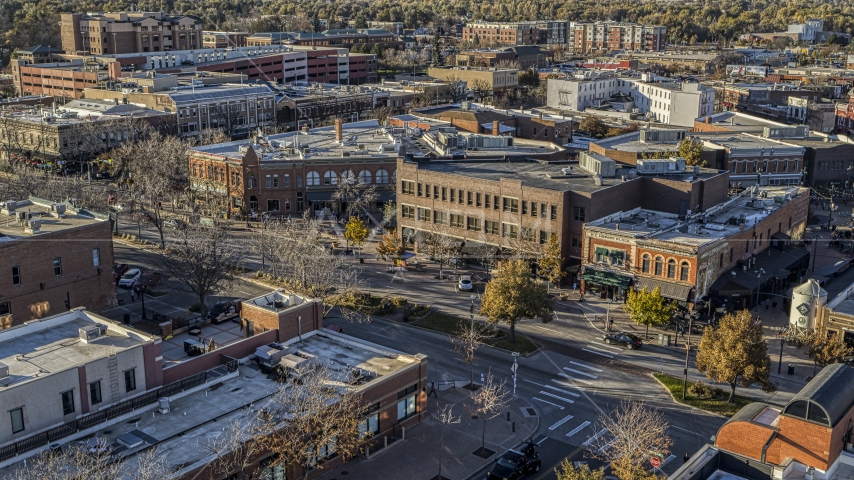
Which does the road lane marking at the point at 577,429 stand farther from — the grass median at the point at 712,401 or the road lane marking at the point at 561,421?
the grass median at the point at 712,401

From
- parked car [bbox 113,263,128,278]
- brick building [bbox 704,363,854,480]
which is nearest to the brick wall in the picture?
parked car [bbox 113,263,128,278]

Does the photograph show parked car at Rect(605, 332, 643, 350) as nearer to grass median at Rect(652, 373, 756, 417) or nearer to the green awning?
grass median at Rect(652, 373, 756, 417)

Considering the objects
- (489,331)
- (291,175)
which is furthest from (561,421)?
(291,175)

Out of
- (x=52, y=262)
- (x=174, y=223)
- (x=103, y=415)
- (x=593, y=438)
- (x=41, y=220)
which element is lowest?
(x=593, y=438)

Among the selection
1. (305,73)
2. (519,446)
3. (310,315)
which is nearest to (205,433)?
(310,315)

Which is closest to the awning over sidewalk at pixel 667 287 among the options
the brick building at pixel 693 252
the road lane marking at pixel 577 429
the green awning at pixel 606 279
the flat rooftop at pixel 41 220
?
the brick building at pixel 693 252

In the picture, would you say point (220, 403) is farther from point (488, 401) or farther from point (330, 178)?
point (330, 178)
